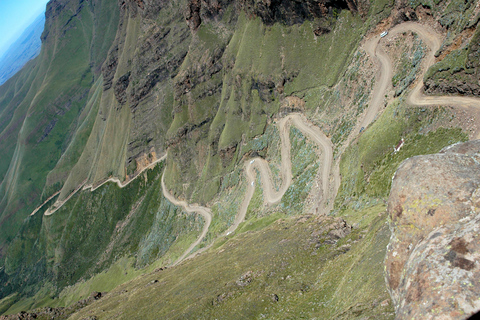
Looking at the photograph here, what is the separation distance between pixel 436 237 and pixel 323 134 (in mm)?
55841

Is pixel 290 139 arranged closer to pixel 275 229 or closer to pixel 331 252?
pixel 275 229

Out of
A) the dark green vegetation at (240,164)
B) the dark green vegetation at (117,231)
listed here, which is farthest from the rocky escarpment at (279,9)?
the dark green vegetation at (117,231)

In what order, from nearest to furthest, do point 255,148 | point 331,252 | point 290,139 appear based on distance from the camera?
point 331,252 < point 290,139 < point 255,148

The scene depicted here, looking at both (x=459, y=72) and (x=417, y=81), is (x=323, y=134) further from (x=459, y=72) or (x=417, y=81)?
(x=459, y=72)

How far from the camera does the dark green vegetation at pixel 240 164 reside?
35.2 meters

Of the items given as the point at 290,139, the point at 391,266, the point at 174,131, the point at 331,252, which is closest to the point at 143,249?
the point at 174,131

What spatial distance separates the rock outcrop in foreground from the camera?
1055 cm

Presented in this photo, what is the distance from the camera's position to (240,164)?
94.0 m

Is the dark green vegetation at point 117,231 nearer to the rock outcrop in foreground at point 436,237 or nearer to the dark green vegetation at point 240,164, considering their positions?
the dark green vegetation at point 240,164

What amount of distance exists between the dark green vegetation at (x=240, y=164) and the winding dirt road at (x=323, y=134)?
1.99 metres

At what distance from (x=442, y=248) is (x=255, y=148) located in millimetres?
78639

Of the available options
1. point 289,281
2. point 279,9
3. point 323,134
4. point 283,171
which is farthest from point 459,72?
point 279,9

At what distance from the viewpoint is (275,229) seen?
5319cm

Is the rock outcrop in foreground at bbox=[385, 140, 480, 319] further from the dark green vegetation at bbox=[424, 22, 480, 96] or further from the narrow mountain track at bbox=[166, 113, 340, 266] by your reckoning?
the narrow mountain track at bbox=[166, 113, 340, 266]
